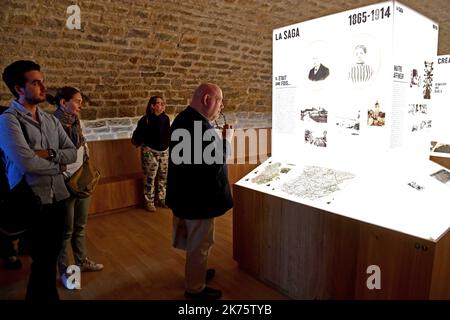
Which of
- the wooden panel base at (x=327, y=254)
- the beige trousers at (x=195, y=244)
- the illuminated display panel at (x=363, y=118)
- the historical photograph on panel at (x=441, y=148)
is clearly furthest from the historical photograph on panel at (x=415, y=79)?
the historical photograph on panel at (x=441, y=148)

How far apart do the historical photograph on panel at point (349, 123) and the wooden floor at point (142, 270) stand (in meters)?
1.30

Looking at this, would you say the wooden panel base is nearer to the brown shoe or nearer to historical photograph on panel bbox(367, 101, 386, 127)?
historical photograph on panel bbox(367, 101, 386, 127)

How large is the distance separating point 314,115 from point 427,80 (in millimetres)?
860

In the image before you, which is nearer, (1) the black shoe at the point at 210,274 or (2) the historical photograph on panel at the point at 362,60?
(2) the historical photograph on panel at the point at 362,60

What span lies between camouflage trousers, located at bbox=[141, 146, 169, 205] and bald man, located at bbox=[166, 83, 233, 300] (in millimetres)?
2273

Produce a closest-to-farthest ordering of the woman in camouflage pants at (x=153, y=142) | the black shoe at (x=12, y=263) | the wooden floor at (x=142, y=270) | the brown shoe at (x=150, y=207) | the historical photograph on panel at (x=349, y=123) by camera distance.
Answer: the historical photograph on panel at (x=349, y=123)
the wooden floor at (x=142, y=270)
the black shoe at (x=12, y=263)
the woman in camouflage pants at (x=153, y=142)
the brown shoe at (x=150, y=207)

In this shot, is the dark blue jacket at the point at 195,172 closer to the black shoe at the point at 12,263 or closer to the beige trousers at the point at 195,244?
the beige trousers at the point at 195,244

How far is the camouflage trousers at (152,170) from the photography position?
439 cm

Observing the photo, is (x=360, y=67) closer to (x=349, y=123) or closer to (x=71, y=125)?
(x=349, y=123)

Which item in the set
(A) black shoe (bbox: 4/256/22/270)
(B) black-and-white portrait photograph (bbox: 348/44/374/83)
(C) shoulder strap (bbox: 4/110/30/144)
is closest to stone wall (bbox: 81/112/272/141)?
(A) black shoe (bbox: 4/256/22/270)

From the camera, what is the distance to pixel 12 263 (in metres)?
2.83

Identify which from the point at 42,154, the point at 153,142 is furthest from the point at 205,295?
the point at 153,142

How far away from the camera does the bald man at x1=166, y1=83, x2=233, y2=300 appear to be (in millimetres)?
2080
